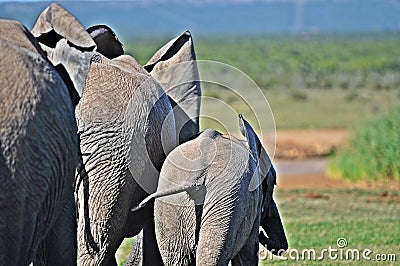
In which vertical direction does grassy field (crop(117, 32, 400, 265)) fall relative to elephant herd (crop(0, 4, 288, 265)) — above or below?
below

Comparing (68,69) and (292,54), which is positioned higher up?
(68,69)

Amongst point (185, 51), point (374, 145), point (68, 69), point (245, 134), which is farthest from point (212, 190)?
point (374, 145)

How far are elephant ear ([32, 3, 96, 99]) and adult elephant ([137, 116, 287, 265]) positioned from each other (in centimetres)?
81

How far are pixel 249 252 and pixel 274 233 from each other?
2.38 feet

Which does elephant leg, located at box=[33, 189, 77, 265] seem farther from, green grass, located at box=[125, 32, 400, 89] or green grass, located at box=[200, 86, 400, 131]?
green grass, located at box=[125, 32, 400, 89]

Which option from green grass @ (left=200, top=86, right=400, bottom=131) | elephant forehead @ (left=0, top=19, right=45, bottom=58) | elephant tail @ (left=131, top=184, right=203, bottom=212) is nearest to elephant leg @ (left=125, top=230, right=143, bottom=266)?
elephant tail @ (left=131, top=184, right=203, bottom=212)

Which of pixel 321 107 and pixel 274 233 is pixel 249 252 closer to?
pixel 274 233

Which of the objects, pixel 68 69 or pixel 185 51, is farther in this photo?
pixel 185 51

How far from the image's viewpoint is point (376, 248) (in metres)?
10.2

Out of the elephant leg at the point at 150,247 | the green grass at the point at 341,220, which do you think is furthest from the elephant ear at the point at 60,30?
the green grass at the point at 341,220

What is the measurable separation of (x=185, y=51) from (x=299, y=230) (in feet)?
15.0

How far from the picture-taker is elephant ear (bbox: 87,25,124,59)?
7430mm

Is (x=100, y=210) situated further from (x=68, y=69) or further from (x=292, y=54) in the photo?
(x=292, y=54)

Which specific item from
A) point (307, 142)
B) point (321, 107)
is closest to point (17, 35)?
point (307, 142)
